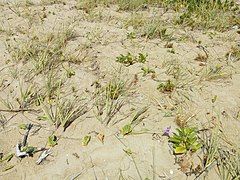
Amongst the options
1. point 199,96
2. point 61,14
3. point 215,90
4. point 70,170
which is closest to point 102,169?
point 70,170

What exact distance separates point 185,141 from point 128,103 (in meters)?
0.70

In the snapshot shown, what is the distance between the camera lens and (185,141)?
1859 millimetres

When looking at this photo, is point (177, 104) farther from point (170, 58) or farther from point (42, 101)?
point (42, 101)

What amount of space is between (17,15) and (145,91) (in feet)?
10.1

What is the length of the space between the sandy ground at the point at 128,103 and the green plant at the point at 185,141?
0.09 m

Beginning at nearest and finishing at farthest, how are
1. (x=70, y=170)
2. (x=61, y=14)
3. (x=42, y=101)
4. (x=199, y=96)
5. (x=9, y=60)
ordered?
(x=70, y=170) → (x=42, y=101) → (x=199, y=96) → (x=9, y=60) → (x=61, y=14)

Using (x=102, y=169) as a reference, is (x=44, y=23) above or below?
above

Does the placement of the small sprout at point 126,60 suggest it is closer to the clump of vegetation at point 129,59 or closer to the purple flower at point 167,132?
the clump of vegetation at point 129,59

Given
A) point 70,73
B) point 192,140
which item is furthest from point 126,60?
point 192,140

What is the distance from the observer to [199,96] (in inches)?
96.6

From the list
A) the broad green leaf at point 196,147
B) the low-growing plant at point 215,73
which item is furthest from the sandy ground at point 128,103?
the broad green leaf at point 196,147

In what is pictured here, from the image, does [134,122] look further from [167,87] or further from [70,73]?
[70,73]

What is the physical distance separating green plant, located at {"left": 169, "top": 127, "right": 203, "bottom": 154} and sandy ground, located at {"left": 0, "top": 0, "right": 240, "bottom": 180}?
0.09m

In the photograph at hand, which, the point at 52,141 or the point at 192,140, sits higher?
the point at 192,140
